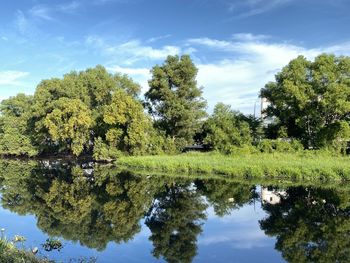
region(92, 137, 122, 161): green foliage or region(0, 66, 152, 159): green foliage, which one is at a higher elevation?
region(0, 66, 152, 159): green foliage

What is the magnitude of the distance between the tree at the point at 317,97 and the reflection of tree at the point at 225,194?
16865 millimetres

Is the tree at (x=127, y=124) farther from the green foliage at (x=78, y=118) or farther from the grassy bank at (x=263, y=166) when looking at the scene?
the grassy bank at (x=263, y=166)

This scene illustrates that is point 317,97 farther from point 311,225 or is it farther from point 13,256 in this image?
point 13,256

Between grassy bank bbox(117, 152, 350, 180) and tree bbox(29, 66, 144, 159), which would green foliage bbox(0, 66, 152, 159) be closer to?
tree bbox(29, 66, 144, 159)

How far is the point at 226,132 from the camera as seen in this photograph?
49.5 m

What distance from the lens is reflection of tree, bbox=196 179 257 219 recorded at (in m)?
22.8

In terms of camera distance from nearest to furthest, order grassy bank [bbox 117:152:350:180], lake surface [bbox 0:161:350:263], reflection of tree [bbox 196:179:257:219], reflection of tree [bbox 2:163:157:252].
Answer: lake surface [bbox 0:161:350:263], reflection of tree [bbox 2:163:157:252], reflection of tree [bbox 196:179:257:219], grassy bank [bbox 117:152:350:180]

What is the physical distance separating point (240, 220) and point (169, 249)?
6023mm

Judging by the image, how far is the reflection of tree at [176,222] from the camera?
1455 centimetres

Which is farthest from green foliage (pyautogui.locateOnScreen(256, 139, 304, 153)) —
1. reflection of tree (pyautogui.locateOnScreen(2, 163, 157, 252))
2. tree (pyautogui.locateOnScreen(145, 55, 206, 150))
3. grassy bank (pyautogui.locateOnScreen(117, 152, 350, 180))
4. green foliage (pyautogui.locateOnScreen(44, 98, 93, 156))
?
green foliage (pyautogui.locateOnScreen(44, 98, 93, 156))

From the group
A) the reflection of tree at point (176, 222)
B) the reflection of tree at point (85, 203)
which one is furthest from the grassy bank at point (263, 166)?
the reflection of tree at point (176, 222)

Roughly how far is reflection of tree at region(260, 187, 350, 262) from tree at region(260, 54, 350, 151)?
17679 millimetres

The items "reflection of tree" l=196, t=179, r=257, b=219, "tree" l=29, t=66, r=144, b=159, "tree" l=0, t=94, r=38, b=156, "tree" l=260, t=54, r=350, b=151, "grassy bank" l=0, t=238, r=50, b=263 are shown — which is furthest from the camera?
"tree" l=0, t=94, r=38, b=156

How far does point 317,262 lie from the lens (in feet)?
42.0
